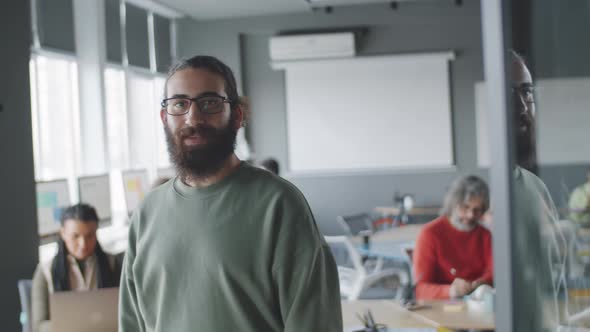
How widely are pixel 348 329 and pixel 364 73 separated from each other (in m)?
6.48

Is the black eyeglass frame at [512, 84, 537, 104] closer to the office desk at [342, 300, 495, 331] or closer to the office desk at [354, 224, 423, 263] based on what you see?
the office desk at [342, 300, 495, 331]

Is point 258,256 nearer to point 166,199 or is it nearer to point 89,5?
point 166,199

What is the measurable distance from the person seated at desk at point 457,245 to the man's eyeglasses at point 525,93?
2.73 m

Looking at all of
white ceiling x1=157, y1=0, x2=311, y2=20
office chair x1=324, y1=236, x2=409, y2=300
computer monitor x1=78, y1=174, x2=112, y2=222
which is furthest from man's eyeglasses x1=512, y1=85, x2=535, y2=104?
white ceiling x1=157, y1=0, x2=311, y2=20

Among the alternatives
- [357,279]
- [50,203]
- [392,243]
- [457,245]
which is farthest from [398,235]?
[50,203]

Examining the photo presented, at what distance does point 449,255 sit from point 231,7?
5.81 m

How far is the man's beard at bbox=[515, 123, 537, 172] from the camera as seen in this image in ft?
3.58

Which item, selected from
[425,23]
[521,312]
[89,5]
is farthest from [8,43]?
[425,23]

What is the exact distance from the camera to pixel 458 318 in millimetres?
3174

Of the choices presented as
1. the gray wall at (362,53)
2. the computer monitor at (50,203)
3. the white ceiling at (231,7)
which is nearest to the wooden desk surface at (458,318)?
the computer monitor at (50,203)

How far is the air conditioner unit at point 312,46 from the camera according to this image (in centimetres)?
891

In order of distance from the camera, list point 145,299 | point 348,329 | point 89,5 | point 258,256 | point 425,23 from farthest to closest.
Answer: point 425,23 → point 89,5 → point 348,329 → point 145,299 → point 258,256

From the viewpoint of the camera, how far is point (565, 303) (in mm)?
1162

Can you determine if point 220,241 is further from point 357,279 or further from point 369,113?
point 369,113
